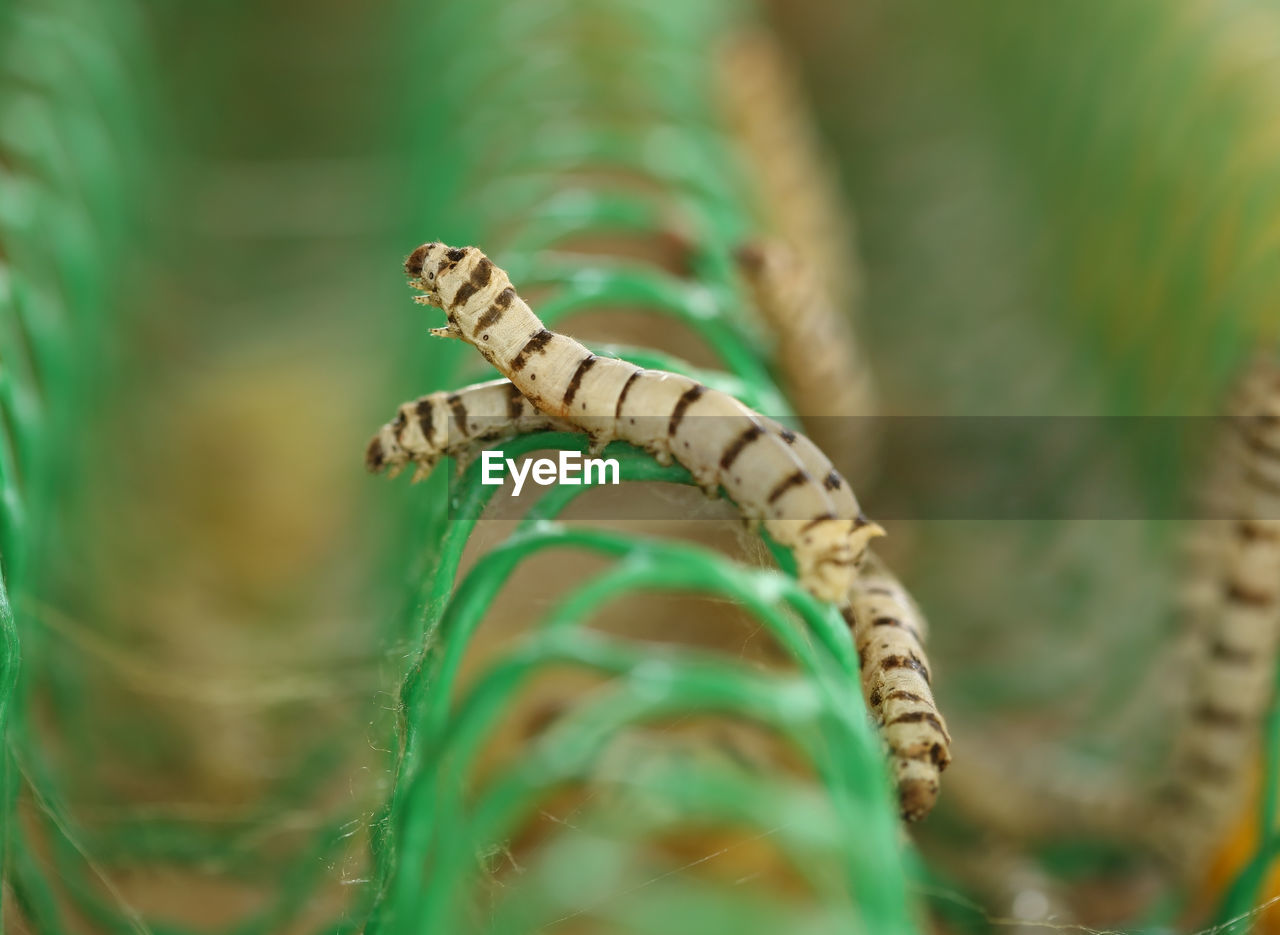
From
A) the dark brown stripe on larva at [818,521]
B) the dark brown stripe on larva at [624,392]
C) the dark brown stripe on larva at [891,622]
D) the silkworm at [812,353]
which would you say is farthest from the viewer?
the silkworm at [812,353]

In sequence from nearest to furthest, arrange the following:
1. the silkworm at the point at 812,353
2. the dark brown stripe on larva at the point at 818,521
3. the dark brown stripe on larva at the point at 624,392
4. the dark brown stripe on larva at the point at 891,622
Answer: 1. the dark brown stripe on larva at the point at 818,521
2. the dark brown stripe on larva at the point at 624,392
3. the dark brown stripe on larva at the point at 891,622
4. the silkworm at the point at 812,353

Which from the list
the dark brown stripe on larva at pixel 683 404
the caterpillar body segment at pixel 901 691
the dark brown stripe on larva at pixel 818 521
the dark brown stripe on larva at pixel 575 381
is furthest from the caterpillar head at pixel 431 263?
the caterpillar body segment at pixel 901 691

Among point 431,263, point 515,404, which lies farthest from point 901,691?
point 431,263

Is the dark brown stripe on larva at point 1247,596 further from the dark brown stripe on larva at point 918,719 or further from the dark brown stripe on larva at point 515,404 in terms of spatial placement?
the dark brown stripe on larva at point 515,404

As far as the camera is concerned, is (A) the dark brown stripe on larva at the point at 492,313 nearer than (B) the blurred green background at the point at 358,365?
Yes

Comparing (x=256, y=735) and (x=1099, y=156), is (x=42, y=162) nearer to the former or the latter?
(x=256, y=735)

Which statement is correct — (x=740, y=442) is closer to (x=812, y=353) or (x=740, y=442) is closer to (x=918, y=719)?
(x=918, y=719)

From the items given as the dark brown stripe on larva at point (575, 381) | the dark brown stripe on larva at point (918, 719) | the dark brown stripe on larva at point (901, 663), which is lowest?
the dark brown stripe on larva at point (918, 719)
